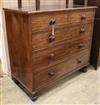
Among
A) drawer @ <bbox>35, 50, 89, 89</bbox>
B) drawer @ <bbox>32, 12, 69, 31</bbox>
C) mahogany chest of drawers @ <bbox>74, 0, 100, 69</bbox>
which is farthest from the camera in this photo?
mahogany chest of drawers @ <bbox>74, 0, 100, 69</bbox>

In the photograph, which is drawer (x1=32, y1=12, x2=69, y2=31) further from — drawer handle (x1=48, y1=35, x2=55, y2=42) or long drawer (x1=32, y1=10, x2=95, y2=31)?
drawer handle (x1=48, y1=35, x2=55, y2=42)

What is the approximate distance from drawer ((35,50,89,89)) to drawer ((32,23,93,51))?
0.27m

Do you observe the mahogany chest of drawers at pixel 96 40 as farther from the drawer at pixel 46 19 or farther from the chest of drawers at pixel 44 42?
the drawer at pixel 46 19

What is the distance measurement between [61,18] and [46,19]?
0.21 m

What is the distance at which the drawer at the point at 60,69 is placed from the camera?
1625 millimetres

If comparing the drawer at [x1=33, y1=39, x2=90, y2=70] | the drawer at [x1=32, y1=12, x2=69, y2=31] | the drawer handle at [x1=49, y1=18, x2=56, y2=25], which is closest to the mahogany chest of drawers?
the drawer at [x1=33, y1=39, x2=90, y2=70]

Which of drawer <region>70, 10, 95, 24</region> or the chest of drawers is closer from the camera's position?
the chest of drawers

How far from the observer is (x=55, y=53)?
1.68 meters

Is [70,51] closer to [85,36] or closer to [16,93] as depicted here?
[85,36]

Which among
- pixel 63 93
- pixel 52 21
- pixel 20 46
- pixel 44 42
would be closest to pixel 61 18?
pixel 52 21

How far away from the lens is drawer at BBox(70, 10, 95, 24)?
172 centimetres

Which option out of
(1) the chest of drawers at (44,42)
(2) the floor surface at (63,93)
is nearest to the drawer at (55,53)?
(1) the chest of drawers at (44,42)

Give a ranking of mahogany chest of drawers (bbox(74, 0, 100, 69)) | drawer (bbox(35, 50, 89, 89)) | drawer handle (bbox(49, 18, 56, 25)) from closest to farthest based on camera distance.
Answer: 1. drawer handle (bbox(49, 18, 56, 25))
2. drawer (bbox(35, 50, 89, 89))
3. mahogany chest of drawers (bbox(74, 0, 100, 69))

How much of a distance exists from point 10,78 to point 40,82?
617 millimetres
